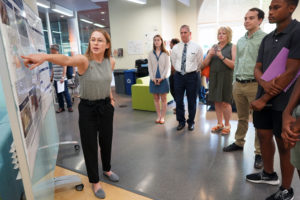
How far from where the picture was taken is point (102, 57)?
→ 1.87m

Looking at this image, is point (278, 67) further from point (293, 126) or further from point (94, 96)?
point (94, 96)

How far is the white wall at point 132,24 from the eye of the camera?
678 centimetres

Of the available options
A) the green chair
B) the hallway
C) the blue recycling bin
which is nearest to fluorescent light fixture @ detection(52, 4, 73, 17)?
the blue recycling bin

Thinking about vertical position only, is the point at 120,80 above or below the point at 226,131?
above

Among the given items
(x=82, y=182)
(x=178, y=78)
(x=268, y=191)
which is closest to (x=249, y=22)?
(x=178, y=78)

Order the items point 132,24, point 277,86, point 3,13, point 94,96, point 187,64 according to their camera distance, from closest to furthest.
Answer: point 3,13, point 277,86, point 94,96, point 187,64, point 132,24

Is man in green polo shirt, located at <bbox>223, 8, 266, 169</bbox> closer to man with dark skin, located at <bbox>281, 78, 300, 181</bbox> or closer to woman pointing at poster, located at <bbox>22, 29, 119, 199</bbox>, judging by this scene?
man with dark skin, located at <bbox>281, 78, 300, 181</bbox>

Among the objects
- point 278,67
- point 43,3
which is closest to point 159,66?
point 278,67

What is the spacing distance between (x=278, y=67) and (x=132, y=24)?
6.31 metres

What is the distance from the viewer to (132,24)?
722cm

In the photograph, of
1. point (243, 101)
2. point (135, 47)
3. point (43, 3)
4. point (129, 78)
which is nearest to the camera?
point (243, 101)

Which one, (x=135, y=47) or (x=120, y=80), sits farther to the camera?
(x=135, y=47)

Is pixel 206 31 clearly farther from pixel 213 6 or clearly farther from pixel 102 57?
pixel 102 57

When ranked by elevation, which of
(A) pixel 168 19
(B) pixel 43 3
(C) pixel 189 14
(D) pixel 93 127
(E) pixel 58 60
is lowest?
(D) pixel 93 127
